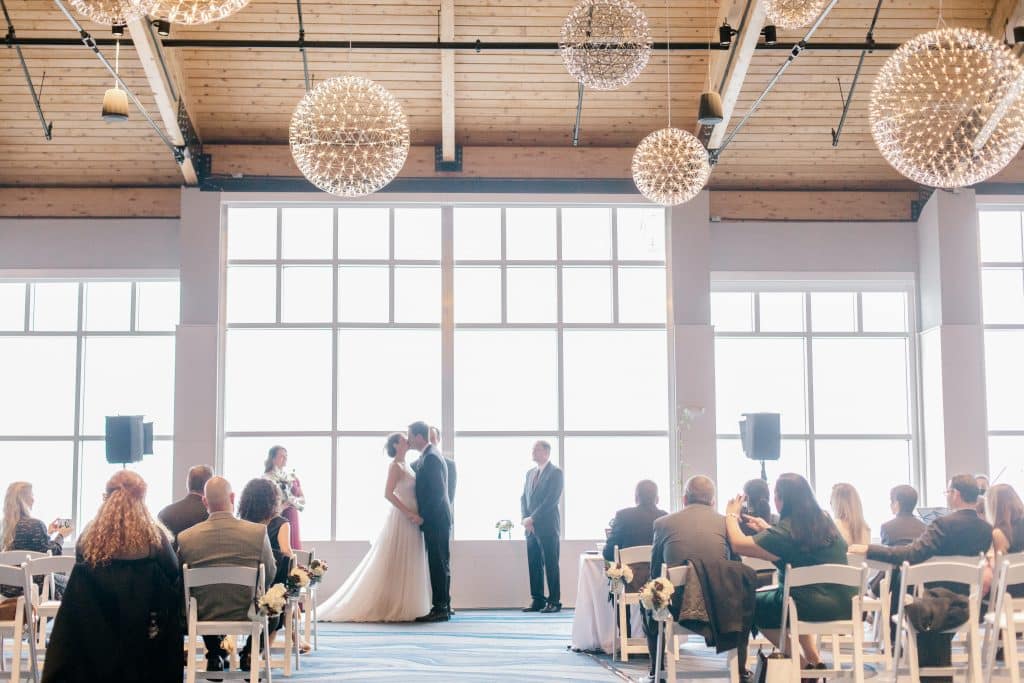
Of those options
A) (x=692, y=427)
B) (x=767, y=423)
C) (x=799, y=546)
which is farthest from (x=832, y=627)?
(x=692, y=427)

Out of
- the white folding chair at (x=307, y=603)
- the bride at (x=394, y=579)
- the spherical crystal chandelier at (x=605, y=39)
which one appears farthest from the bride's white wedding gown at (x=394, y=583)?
the spherical crystal chandelier at (x=605, y=39)

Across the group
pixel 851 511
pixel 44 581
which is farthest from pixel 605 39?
pixel 44 581

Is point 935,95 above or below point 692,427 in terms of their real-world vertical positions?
above

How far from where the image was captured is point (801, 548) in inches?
241

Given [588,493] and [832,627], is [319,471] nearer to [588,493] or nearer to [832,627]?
[588,493]

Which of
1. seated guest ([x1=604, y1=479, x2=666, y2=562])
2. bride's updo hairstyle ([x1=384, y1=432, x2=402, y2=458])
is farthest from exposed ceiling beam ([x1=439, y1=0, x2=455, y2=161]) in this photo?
seated guest ([x1=604, y1=479, x2=666, y2=562])

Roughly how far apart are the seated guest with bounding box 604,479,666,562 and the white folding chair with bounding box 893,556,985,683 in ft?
6.77

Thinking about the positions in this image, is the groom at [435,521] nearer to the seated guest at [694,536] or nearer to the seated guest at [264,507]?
the seated guest at [264,507]

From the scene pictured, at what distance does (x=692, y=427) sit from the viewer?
1211 centimetres

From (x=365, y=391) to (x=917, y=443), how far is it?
6.35m

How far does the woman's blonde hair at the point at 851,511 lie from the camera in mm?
7227

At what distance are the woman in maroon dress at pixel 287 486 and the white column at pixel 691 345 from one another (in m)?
4.32

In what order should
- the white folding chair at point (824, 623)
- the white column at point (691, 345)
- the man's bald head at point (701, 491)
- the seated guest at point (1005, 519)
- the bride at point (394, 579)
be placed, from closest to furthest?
the white folding chair at point (824, 623)
the man's bald head at point (701, 491)
the seated guest at point (1005, 519)
the bride at point (394, 579)
the white column at point (691, 345)

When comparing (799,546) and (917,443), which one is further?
(917,443)
